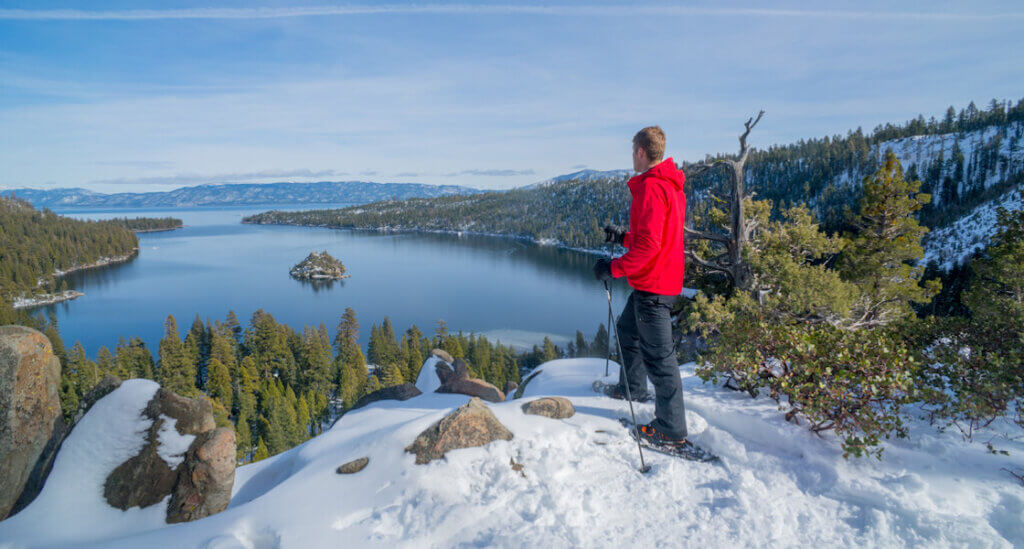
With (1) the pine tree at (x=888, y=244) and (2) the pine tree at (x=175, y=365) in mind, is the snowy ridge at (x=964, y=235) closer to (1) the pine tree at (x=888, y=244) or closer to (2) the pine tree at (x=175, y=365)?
(1) the pine tree at (x=888, y=244)

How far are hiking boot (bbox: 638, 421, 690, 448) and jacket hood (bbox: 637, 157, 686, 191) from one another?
2.45 meters

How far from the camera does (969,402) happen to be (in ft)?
12.7

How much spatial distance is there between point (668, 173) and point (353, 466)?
4.17 meters

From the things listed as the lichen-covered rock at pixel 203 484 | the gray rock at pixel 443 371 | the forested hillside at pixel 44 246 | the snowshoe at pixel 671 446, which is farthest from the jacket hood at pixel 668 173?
the forested hillside at pixel 44 246

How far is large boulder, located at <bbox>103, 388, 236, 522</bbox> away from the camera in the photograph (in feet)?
16.4

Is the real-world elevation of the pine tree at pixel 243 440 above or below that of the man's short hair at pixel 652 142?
below

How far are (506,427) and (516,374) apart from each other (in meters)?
38.5

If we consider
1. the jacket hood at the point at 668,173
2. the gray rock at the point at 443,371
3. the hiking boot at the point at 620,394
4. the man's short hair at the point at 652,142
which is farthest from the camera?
the gray rock at the point at 443,371

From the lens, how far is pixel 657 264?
13.9 ft

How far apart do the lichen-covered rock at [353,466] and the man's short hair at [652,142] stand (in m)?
4.10

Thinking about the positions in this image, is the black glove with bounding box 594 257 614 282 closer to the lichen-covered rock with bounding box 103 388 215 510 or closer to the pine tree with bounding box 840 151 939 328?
the lichen-covered rock with bounding box 103 388 215 510

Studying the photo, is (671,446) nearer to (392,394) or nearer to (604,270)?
(604,270)

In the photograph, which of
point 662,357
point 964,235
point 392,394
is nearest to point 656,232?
point 662,357

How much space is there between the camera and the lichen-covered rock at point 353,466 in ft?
13.9
